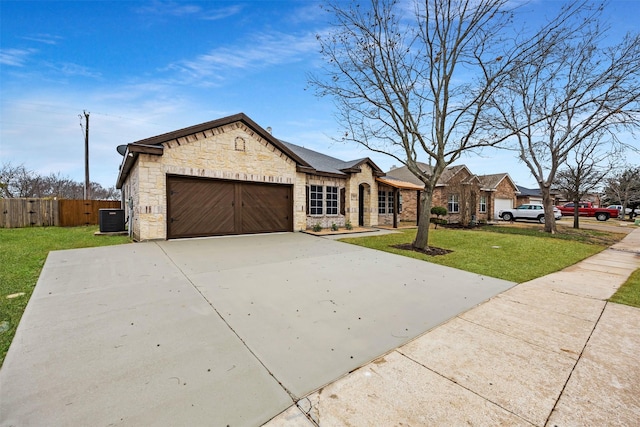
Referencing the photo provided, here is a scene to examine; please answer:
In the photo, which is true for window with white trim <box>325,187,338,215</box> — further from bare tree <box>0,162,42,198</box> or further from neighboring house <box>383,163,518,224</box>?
bare tree <box>0,162,42,198</box>

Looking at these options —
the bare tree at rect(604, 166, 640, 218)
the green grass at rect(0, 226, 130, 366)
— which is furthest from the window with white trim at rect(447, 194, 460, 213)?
the bare tree at rect(604, 166, 640, 218)

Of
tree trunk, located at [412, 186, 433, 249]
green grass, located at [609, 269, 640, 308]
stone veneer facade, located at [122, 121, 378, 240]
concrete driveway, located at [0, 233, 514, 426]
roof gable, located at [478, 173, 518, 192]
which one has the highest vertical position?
roof gable, located at [478, 173, 518, 192]

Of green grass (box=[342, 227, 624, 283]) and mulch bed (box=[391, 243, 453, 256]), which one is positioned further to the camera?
mulch bed (box=[391, 243, 453, 256])

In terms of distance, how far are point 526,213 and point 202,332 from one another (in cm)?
3120

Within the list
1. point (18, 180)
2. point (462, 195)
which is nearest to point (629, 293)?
point (462, 195)

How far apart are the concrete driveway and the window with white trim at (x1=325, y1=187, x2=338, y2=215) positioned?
8.18 metres

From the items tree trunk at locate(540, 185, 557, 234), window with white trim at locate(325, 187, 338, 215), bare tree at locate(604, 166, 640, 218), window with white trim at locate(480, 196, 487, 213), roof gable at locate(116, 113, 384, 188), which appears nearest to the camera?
roof gable at locate(116, 113, 384, 188)

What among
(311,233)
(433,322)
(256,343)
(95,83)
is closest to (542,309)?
(433,322)

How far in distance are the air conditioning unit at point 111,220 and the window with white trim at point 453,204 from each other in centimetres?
2231

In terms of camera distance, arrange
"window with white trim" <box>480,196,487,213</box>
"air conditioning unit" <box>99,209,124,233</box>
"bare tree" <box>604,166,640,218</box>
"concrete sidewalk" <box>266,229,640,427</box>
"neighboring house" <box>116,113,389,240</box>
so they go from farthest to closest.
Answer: "bare tree" <box>604,166,640,218</box>, "window with white trim" <box>480,196,487,213</box>, "air conditioning unit" <box>99,209,124,233</box>, "neighboring house" <box>116,113,389,240</box>, "concrete sidewalk" <box>266,229,640,427</box>

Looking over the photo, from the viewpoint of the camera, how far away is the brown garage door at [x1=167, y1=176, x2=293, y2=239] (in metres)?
9.50

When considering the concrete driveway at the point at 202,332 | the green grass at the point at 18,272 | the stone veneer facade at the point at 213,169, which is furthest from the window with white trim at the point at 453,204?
the green grass at the point at 18,272

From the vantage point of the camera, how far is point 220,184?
10.3m

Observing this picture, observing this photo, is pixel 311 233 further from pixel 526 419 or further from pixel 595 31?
pixel 595 31
